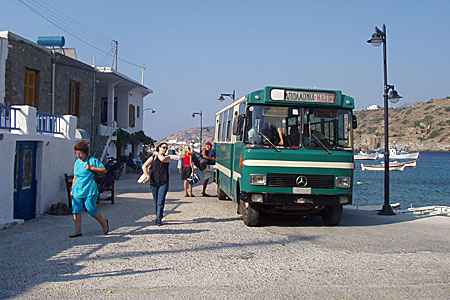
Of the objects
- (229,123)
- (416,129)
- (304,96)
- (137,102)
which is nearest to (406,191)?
(137,102)

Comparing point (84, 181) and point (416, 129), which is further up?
point (416, 129)

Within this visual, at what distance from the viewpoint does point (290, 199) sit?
9891 mm

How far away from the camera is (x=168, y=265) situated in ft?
22.2

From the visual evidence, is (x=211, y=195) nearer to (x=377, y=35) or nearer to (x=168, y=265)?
(x=377, y=35)

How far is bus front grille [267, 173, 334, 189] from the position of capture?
32.4 ft

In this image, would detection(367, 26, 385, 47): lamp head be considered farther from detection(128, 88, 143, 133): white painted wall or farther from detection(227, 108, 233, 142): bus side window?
detection(128, 88, 143, 133): white painted wall

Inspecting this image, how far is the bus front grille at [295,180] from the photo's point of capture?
9.89 metres

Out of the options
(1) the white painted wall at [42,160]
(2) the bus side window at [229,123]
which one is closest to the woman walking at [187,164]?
(2) the bus side window at [229,123]

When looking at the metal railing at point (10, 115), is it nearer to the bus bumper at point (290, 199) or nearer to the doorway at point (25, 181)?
the doorway at point (25, 181)

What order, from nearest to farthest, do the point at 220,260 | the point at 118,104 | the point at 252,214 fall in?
the point at 220,260 → the point at 252,214 → the point at 118,104

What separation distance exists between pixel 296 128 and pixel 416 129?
507 ft

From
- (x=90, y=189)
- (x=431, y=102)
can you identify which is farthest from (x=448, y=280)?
(x=431, y=102)

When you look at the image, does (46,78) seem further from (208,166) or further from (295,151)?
(295,151)

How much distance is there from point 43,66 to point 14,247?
14491mm
